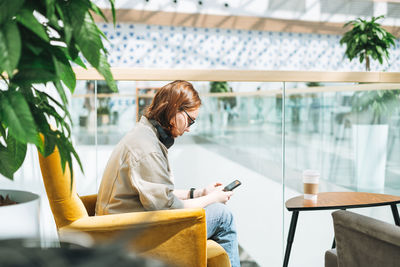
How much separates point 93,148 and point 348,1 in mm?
8697

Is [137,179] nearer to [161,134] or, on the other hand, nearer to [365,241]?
[161,134]

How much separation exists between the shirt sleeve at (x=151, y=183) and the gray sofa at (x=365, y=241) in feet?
2.27

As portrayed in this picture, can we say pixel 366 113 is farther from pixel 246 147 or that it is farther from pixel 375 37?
pixel 375 37

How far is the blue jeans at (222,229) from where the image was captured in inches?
72.9

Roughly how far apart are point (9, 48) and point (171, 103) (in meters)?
1.22

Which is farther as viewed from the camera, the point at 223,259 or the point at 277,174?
the point at 277,174

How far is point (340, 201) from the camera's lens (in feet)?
6.68

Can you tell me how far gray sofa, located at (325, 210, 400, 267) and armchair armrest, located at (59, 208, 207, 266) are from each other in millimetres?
550

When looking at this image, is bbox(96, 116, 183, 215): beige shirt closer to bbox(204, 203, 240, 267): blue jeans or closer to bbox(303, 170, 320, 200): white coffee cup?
bbox(204, 203, 240, 267): blue jeans

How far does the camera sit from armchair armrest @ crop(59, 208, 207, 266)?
58.4 inches

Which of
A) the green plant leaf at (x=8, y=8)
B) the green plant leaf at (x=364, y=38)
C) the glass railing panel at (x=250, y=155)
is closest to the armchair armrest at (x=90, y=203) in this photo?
Answer: the glass railing panel at (x=250, y=155)

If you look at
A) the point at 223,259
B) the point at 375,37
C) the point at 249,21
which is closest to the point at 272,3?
the point at 249,21

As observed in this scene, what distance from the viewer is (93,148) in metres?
2.33

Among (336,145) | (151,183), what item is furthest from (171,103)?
(336,145)
